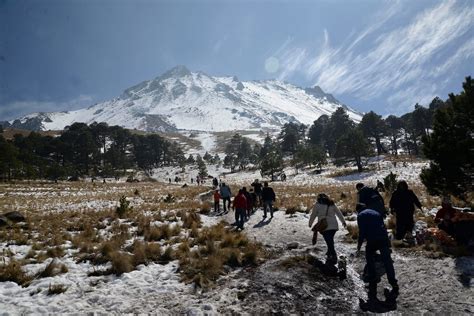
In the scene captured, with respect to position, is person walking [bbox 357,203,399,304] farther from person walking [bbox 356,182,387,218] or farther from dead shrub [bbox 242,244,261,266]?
dead shrub [bbox 242,244,261,266]

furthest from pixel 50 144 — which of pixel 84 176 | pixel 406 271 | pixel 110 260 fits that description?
pixel 406 271

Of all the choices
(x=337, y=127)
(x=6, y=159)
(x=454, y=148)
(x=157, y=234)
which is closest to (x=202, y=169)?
(x=337, y=127)

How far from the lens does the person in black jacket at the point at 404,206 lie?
33.9 feet

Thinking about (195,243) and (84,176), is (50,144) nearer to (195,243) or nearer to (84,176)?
(84,176)

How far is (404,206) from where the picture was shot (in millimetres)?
10367

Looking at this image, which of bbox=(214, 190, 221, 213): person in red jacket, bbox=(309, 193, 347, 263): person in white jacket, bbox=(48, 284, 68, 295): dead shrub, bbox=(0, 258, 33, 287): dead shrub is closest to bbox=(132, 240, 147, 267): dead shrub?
bbox=(48, 284, 68, 295): dead shrub

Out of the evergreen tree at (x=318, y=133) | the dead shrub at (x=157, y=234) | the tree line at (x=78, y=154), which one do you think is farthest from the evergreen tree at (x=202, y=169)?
the dead shrub at (x=157, y=234)

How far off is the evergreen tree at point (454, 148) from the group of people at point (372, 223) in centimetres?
461

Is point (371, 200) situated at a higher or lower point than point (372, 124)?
lower

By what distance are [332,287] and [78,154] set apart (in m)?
97.5

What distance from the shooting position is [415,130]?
256 feet

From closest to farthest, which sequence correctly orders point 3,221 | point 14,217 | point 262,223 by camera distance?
point 262,223, point 3,221, point 14,217

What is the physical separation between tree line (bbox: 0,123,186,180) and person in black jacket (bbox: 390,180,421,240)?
6118 cm

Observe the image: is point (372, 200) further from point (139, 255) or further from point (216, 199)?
point (216, 199)
